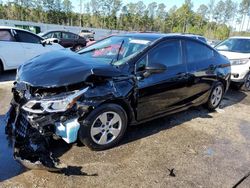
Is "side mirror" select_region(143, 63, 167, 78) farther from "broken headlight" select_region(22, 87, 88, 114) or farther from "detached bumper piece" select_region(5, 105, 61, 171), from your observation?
"detached bumper piece" select_region(5, 105, 61, 171)

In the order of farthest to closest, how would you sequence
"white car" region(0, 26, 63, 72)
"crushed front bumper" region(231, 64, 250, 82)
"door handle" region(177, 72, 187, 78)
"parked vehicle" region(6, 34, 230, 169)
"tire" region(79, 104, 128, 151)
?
"white car" region(0, 26, 63, 72) → "crushed front bumper" region(231, 64, 250, 82) → "door handle" region(177, 72, 187, 78) → "tire" region(79, 104, 128, 151) → "parked vehicle" region(6, 34, 230, 169)

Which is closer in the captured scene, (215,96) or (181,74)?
(181,74)

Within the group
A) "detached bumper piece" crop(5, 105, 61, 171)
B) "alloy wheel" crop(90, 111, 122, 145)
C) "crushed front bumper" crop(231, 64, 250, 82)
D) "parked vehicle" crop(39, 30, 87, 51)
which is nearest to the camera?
"detached bumper piece" crop(5, 105, 61, 171)

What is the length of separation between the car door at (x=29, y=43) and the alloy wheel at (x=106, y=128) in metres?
5.69

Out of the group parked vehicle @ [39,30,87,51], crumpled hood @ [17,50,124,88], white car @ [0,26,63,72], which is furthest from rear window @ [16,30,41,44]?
parked vehicle @ [39,30,87,51]

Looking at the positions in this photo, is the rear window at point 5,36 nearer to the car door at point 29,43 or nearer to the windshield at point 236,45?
the car door at point 29,43

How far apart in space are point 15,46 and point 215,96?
592 centimetres

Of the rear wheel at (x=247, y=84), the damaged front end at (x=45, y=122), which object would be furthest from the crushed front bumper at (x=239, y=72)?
the damaged front end at (x=45, y=122)

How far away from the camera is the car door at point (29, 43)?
8341mm

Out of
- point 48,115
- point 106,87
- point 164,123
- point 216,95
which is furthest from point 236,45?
point 48,115

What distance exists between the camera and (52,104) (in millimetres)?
3232

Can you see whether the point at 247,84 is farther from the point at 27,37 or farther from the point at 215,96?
the point at 27,37

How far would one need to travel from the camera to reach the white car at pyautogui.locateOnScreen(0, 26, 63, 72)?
781cm

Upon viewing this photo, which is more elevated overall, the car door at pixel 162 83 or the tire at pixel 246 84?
the car door at pixel 162 83
